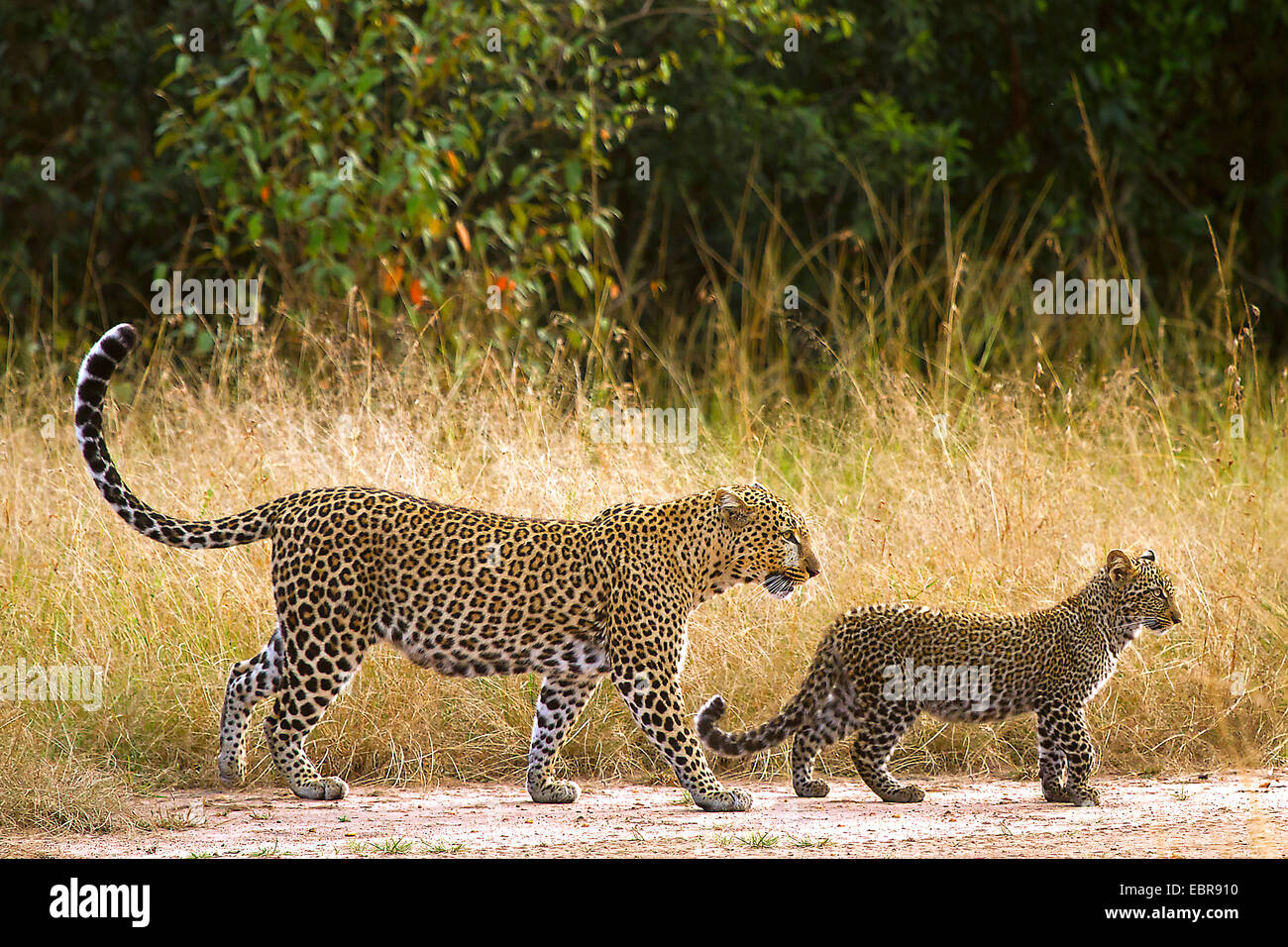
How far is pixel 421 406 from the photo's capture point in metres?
8.10

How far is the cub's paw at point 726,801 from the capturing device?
5566 millimetres

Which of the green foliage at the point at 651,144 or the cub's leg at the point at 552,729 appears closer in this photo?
the cub's leg at the point at 552,729

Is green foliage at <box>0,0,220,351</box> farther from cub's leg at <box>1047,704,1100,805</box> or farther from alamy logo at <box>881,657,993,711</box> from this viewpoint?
cub's leg at <box>1047,704,1100,805</box>

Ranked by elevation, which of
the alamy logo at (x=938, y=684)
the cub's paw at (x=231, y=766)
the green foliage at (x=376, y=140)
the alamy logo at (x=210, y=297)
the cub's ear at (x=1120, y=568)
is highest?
the green foliage at (x=376, y=140)

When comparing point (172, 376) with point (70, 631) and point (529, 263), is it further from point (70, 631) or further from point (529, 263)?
point (70, 631)

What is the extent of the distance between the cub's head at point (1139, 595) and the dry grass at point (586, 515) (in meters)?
0.80


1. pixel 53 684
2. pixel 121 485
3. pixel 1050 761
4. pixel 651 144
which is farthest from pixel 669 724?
pixel 651 144

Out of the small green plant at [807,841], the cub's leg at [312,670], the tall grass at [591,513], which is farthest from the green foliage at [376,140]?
the small green plant at [807,841]

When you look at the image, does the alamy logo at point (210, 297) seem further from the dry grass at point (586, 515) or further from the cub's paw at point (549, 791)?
the cub's paw at point (549, 791)

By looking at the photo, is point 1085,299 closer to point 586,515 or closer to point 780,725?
point 586,515

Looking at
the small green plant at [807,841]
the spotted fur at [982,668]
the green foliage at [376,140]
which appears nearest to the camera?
the small green plant at [807,841]

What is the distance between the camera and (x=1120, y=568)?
5.75m

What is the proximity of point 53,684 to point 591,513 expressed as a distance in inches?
90.3

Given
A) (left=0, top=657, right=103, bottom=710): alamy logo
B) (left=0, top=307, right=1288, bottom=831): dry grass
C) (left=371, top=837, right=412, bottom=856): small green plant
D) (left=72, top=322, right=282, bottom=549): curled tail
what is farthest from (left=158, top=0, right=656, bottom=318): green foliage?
(left=371, top=837, right=412, bottom=856): small green plant
